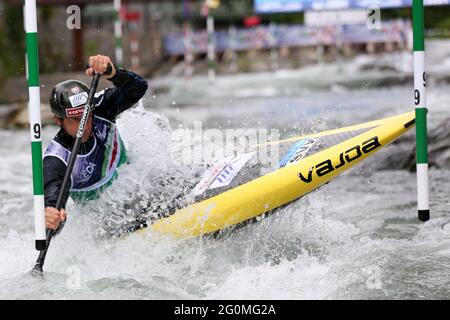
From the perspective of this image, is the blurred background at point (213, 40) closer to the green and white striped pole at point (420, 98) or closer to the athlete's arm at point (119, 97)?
the athlete's arm at point (119, 97)

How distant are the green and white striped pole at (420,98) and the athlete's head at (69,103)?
1780mm

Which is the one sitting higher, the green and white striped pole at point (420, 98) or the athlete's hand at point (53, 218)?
the green and white striped pole at point (420, 98)

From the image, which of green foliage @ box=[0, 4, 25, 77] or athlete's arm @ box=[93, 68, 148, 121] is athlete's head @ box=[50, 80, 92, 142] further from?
green foliage @ box=[0, 4, 25, 77]

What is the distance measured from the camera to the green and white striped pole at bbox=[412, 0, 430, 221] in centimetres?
412

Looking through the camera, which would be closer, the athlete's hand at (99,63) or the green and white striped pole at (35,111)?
the green and white striped pole at (35,111)

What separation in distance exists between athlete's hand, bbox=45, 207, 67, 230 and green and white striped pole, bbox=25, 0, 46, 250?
134 millimetres

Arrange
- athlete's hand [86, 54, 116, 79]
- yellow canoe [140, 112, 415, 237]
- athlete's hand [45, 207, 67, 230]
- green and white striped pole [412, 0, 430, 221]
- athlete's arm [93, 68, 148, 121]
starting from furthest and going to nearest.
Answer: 1. athlete's arm [93, 68, 148, 121]
2. yellow canoe [140, 112, 415, 237]
3. athlete's hand [86, 54, 116, 79]
4. green and white striped pole [412, 0, 430, 221]
5. athlete's hand [45, 207, 67, 230]

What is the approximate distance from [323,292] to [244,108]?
338 inches

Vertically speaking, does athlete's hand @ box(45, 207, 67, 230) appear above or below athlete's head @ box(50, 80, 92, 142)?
below

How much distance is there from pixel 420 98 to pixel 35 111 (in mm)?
1940

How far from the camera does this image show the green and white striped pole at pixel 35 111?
3.77 metres

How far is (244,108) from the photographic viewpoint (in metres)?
12.3

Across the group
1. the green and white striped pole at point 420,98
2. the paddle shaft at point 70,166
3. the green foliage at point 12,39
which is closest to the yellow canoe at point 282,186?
the green and white striped pole at point 420,98

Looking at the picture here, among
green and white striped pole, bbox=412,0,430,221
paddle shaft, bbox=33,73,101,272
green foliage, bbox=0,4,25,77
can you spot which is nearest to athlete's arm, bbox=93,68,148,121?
paddle shaft, bbox=33,73,101,272
